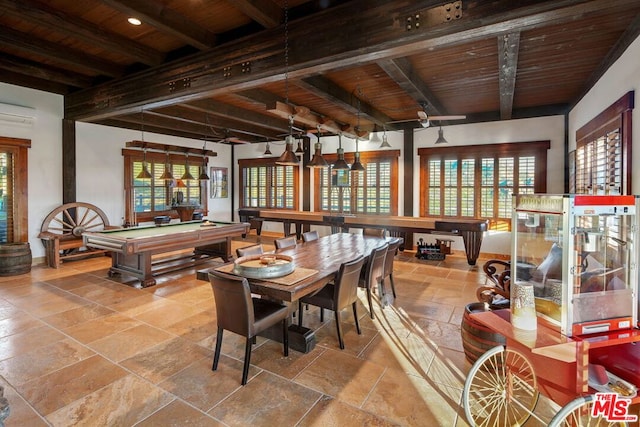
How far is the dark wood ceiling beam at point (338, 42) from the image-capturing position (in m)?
2.32

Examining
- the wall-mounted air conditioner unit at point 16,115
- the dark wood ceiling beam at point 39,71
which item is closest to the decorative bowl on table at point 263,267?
the dark wood ceiling beam at point 39,71

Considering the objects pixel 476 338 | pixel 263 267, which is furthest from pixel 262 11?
pixel 476 338

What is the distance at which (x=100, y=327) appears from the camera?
3.44 m

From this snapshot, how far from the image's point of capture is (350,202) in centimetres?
855

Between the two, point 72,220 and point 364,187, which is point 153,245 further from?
point 364,187

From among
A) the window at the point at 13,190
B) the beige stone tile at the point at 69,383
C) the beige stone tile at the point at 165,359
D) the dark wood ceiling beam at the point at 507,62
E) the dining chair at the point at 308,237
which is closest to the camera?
the beige stone tile at the point at 69,383

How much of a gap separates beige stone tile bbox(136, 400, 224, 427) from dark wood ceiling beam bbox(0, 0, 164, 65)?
3.78 m

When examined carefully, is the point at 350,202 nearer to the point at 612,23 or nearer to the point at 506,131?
the point at 506,131

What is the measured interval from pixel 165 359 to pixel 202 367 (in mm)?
382

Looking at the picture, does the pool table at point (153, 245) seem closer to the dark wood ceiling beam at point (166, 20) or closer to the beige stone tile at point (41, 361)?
the beige stone tile at point (41, 361)

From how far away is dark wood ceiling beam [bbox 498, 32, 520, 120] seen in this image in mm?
3100

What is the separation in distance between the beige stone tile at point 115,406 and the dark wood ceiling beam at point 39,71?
4.85 metres

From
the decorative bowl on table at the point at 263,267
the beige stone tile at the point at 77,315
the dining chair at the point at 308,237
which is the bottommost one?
the beige stone tile at the point at 77,315

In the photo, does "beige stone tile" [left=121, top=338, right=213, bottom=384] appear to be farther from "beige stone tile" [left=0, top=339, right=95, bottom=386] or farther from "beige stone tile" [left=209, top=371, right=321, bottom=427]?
"beige stone tile" [left=209, top=371, right=321, bottom=427]
